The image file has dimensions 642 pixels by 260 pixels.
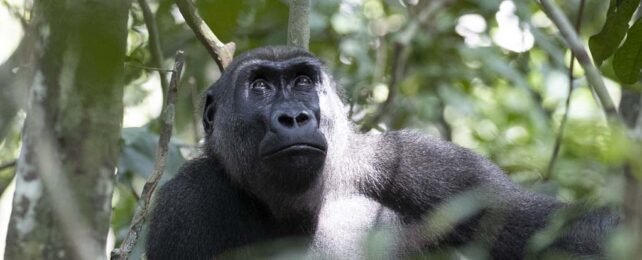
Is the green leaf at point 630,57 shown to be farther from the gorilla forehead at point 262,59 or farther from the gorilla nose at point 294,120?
the gorilla forehead at point 262,59

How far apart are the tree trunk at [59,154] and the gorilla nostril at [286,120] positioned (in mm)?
1782

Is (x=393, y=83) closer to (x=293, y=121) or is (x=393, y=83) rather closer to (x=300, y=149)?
(x=293, y=121)

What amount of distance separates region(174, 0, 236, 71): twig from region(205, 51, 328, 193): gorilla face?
10 centimetres

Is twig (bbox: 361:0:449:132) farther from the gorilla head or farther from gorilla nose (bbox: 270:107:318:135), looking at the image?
gorilla nose (bbox: 270:107:318:135)

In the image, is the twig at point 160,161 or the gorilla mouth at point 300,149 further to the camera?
the gorilla mouth at point 300,149

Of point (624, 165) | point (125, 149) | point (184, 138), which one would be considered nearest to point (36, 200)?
point (624, 165)

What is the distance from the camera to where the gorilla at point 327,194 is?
499 cm

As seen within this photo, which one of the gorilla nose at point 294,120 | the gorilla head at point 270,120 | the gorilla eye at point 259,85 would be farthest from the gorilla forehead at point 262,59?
the gorilla nose at point 294,120

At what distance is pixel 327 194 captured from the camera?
5246 mm

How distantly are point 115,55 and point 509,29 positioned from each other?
6.82m

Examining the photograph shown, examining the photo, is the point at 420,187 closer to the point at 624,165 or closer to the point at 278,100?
the point at 278,100

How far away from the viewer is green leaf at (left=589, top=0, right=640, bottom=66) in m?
3.57

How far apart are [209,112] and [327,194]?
3.08 feet

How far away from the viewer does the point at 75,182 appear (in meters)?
2.59
